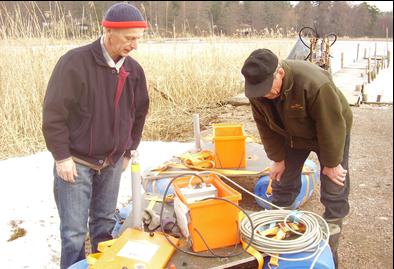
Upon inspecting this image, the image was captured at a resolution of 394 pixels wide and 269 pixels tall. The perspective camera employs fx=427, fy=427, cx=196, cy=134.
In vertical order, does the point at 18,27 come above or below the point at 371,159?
above

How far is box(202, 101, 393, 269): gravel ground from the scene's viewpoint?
3.20 meters

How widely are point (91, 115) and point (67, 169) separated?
1.04 feet

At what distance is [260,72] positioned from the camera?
2.30 m

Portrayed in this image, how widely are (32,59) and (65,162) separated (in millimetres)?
4057

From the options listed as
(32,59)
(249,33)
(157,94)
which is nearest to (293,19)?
(249,33)

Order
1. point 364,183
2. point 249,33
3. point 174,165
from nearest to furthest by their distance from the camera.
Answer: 1. point 174,165
2. point 364,183
3. point 249,33

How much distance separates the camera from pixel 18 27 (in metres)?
5.95

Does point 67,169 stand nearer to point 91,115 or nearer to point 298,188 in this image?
point 91,115

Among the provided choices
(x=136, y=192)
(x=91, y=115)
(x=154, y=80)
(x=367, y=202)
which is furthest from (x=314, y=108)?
(x=154, y=80)

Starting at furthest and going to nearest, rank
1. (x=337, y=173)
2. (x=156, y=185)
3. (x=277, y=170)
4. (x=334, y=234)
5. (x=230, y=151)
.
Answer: (x=230, y=151) → (x=156, y=185) → (x=277, y=170) → (x=337, y=173) → (x=334, y=234)

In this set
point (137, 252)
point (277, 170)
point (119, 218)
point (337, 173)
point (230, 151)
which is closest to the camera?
point (137, 252)

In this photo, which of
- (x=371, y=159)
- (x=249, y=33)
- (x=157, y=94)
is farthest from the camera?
(x=249, y=33)

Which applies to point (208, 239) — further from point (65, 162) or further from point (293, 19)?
point (293, 19)

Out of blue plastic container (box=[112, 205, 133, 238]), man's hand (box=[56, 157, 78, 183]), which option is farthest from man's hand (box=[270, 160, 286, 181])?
man's hand (box=[56, 157, 78, 183])
